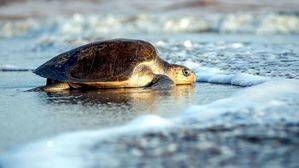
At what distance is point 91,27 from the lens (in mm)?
20031

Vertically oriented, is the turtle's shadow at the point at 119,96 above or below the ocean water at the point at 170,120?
below

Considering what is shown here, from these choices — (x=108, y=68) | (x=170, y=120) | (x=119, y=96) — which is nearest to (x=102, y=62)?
(x=108, y=68)

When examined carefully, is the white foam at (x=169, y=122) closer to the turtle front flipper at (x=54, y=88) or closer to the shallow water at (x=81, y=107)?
the shallow water at (x=81, y=107)

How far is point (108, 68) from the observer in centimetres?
661

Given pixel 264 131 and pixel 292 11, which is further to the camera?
pixel 292 11

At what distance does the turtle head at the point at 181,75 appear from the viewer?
7.13 metres

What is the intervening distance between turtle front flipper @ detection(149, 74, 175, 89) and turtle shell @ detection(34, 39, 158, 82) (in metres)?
0.23

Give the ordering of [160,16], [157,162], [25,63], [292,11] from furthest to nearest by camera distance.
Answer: [160,16] → [292,11] → [25,63] → [157,162]

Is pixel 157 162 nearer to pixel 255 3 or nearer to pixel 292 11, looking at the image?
pixel 292 11

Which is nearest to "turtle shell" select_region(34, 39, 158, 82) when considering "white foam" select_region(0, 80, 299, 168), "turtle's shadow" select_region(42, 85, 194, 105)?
"turtle's shadow" select_region(42, 85, 194, 105)

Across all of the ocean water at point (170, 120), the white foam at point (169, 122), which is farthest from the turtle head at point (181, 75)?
the white foam at point (169, 122)

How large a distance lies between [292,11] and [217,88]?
13.6 metres

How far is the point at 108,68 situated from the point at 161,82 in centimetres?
56

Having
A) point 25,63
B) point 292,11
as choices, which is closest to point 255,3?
point 292,11
